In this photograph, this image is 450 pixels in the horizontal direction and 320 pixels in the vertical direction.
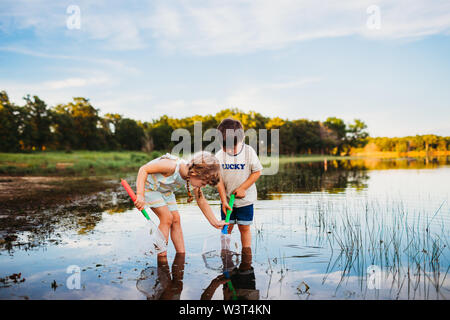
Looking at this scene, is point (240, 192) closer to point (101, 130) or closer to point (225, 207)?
point (225, 207)

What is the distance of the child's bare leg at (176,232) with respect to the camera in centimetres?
501

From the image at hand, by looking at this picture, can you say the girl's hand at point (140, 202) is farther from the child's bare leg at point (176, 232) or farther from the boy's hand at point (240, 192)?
the boy's hand at point (240, 192)

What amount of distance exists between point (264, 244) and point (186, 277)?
6.32ft

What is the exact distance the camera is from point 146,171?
4.41 m

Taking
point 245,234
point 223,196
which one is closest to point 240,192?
point 223,196

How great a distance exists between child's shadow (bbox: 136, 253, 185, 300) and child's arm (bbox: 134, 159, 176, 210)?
83 centimetres

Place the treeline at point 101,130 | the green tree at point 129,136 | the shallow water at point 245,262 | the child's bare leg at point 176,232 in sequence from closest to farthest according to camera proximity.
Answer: the shallow water at point 245,262, the child's bare leg at point 176,232, the treeline at point 101,130, the green tree at point 129,136

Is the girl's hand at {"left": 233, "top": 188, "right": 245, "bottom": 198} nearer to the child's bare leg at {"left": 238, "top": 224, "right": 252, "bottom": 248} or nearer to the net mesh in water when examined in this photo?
the child's bare leg at {"left": 238, "top": 224, "right": 252, "bottom": 248}

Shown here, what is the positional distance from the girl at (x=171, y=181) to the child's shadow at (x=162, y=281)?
1.16 ft

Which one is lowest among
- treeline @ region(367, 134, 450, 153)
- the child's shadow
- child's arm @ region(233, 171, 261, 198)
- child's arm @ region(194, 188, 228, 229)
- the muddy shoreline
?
the child's shadow

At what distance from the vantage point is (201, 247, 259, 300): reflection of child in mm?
3758

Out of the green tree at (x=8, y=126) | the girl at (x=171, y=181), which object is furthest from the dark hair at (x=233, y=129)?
the green tree at (x=8, y=126)

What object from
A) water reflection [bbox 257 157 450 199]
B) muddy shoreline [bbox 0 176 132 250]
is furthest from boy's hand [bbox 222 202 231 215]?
water reflection [bbox 257 157 450 199]
